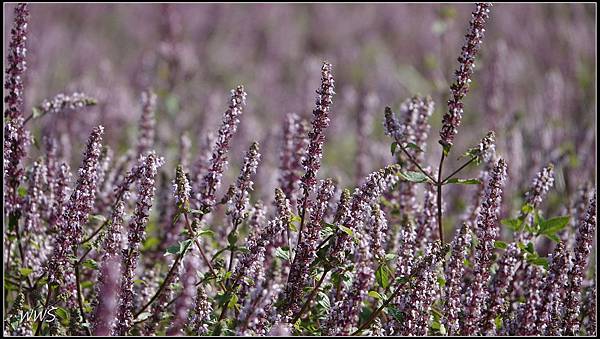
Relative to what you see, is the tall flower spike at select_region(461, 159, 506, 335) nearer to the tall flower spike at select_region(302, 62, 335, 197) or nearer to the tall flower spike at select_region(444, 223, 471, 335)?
the tall flower spike at select_region(444, 223, 471, 335)

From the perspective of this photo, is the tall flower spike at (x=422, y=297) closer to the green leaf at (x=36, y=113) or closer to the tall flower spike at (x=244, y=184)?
the tall flower spike at (x=244, y=184)

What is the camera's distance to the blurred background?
7293 millimetres

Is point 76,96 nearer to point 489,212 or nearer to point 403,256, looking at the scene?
point 403,256

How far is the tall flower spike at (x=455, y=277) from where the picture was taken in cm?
322

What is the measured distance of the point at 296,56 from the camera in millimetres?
13727

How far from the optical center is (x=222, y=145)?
3.29 metres

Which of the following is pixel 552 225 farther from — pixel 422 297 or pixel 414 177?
pixel 422 297

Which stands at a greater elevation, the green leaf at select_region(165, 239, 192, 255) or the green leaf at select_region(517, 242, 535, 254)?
the green leaf at select_region(517, 242, 535, 254)

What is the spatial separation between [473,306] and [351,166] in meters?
5.71

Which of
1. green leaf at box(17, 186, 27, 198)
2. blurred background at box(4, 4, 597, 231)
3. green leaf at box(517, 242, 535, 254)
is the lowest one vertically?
green leaf at box(517, 242, 535, 254)

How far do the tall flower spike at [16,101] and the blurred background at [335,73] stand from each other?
1819 mm

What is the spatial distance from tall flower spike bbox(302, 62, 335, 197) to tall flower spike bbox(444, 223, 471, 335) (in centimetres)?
59

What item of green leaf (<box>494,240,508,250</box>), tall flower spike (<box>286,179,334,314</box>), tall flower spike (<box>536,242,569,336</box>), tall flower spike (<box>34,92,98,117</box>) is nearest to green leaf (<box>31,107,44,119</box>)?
tall flower spike (<box>34,92,98,117</box>)

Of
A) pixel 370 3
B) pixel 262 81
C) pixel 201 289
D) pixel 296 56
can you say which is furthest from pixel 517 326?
pixel 370 3
